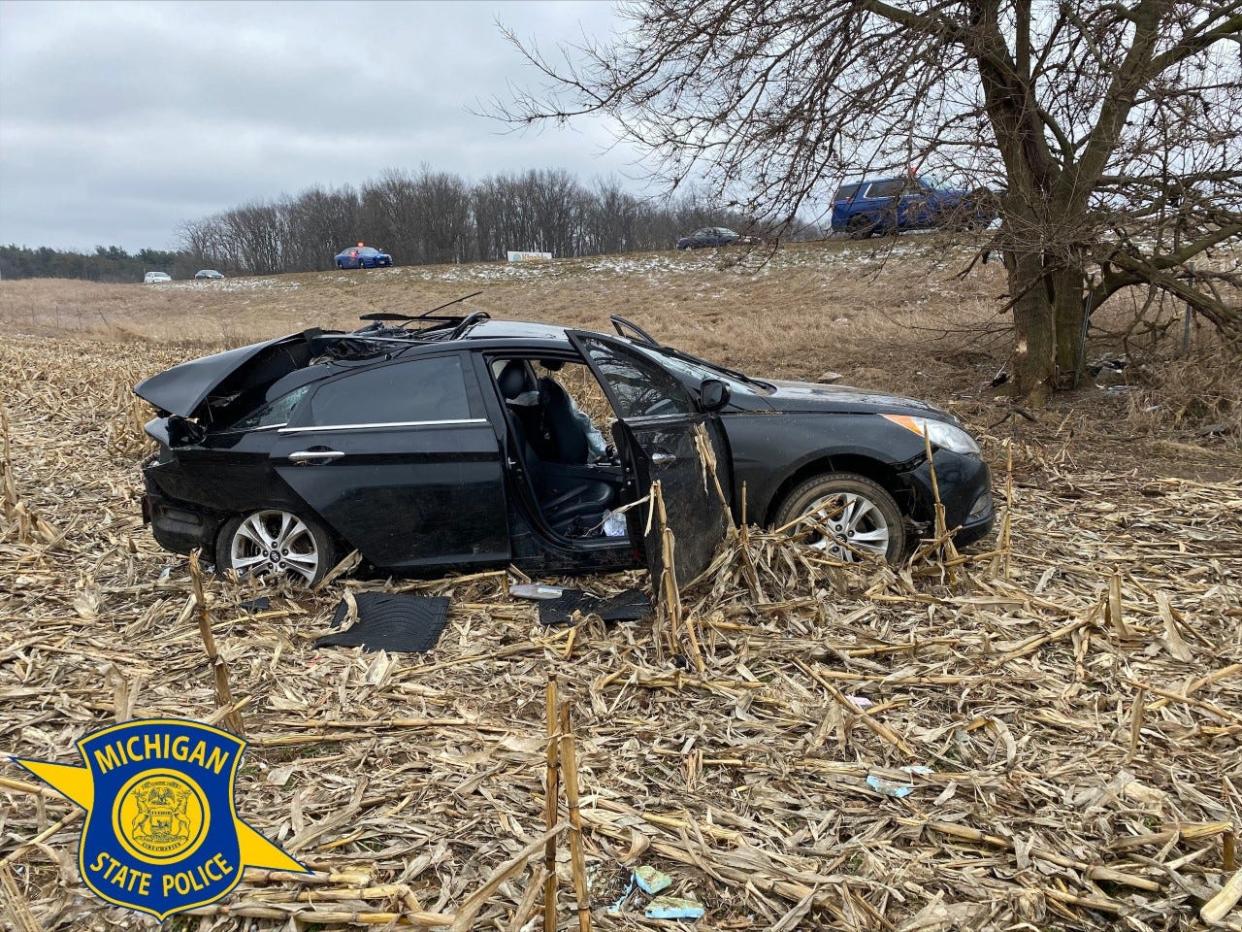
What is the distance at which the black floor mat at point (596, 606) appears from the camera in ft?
14.8

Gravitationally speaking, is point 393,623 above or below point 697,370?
below

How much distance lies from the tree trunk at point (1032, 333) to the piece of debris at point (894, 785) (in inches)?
317

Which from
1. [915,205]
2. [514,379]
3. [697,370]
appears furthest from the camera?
[915,205]

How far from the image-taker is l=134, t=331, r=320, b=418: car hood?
16.0ft

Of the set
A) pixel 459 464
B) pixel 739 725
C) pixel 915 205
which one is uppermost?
pixel 915 205

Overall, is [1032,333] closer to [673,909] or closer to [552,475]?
[552,475]

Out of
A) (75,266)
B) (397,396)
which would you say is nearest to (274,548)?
(397,396)

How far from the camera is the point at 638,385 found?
4.71m

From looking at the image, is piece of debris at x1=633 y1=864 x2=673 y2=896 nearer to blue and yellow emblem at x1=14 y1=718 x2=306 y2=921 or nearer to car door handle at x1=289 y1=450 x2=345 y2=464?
blue and yellow emblem at x1=14 y1=718 x2=306 y2=921

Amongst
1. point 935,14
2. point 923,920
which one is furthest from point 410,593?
point 935,14

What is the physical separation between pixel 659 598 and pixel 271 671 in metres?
1.83

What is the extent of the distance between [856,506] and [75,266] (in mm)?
95182

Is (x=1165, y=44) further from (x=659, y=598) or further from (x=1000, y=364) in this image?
(x=659, y=598)

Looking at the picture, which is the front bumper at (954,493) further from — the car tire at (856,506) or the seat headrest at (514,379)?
the seat headrest at (514,379)
